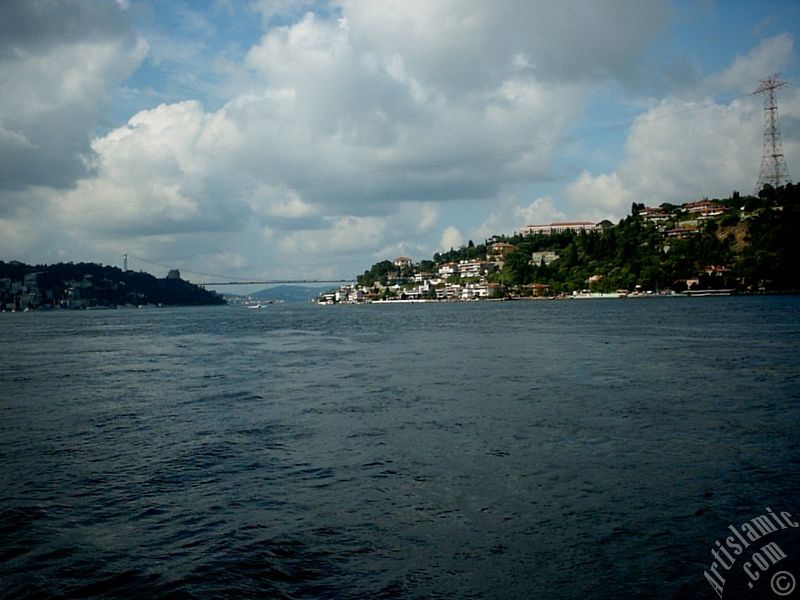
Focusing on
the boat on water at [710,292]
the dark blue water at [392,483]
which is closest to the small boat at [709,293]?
the boat on water at [710,292]

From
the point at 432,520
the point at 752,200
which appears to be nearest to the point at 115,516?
the point at 432,520

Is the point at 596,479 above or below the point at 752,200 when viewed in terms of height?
below

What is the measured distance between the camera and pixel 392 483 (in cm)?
1113

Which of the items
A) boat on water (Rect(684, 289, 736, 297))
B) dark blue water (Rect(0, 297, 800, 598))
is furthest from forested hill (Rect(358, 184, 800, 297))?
dark blue water (Rect(0, 297, 800, 598))

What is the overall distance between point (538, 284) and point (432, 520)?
186701 millimetres

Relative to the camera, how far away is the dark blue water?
25.2 feet

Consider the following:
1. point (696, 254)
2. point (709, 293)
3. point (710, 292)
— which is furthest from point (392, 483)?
point (696, 254)

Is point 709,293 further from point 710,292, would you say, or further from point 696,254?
point 696,254

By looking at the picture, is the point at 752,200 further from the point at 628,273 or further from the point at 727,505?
the point at 727,505

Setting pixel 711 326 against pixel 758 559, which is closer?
pixel 758 559

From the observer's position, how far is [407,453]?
13.1m

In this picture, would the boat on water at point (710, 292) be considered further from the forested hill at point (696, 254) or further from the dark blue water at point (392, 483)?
the dark blue water at point (392, 483)

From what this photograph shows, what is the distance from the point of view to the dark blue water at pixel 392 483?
7.69 meters

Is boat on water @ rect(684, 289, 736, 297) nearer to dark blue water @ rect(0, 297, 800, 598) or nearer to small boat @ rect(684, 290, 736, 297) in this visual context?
small boat @ rect(684, 290, 736, 297)
